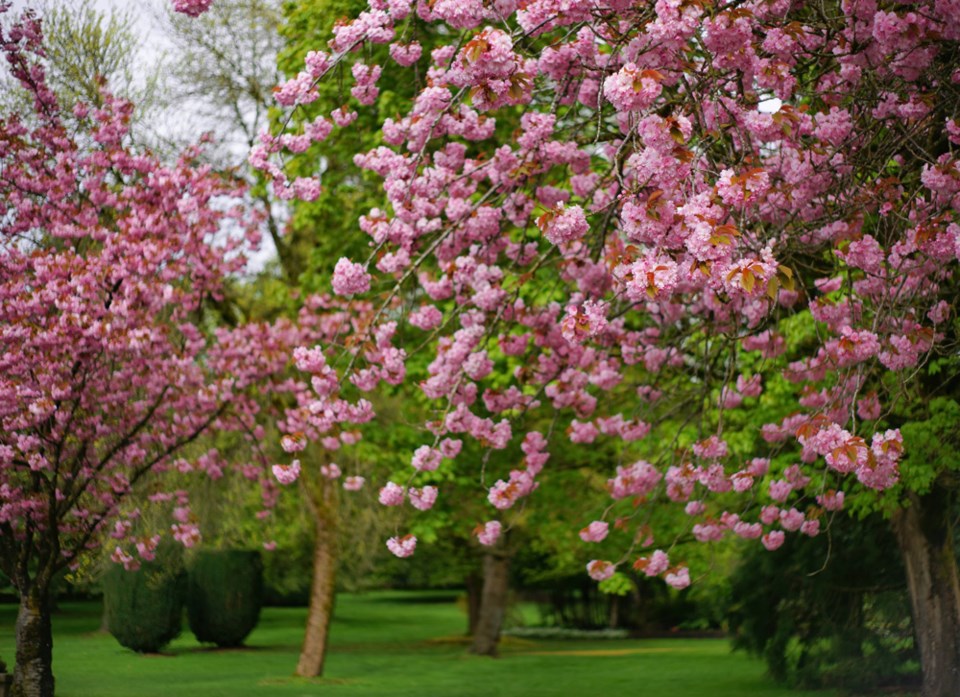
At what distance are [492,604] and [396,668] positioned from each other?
2739 mm

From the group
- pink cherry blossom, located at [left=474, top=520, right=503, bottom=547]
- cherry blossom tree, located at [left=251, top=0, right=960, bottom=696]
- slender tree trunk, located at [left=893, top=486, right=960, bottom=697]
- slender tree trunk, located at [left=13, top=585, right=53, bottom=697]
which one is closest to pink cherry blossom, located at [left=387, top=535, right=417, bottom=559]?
cherry blossom tree, located at [left=251, top=0, right=960, bottom=696]

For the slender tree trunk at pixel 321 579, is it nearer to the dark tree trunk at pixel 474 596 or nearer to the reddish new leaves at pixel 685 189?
the reddish new leaves at pixel 685 189

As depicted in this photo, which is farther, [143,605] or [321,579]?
[143,605]

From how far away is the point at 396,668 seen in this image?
18828 mm

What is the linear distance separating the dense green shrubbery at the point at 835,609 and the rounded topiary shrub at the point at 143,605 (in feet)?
27.1

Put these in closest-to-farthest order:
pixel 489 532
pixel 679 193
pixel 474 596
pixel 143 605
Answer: pixel 679 193 < pixel 489 532 < pixel 143 605 < pixel 474 596

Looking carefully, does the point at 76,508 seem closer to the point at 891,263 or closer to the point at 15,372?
the point at 15,372

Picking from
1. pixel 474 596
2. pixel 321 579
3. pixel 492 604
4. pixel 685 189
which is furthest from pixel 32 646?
pixel 474 596

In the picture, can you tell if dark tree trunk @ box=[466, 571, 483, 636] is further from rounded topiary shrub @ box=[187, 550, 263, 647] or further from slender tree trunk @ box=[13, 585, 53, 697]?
slender tree trunk @ box=[13, 585, 53, 697]

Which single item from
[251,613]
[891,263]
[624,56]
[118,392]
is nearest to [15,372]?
[118,392]

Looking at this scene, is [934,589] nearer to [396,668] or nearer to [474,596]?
[396,668]

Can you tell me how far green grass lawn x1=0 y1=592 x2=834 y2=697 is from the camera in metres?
14.1

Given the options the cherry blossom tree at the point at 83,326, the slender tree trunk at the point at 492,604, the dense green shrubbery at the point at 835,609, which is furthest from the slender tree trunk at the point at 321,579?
the dense green shrubbery at the point at 835,609

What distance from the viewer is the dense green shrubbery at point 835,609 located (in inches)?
519
